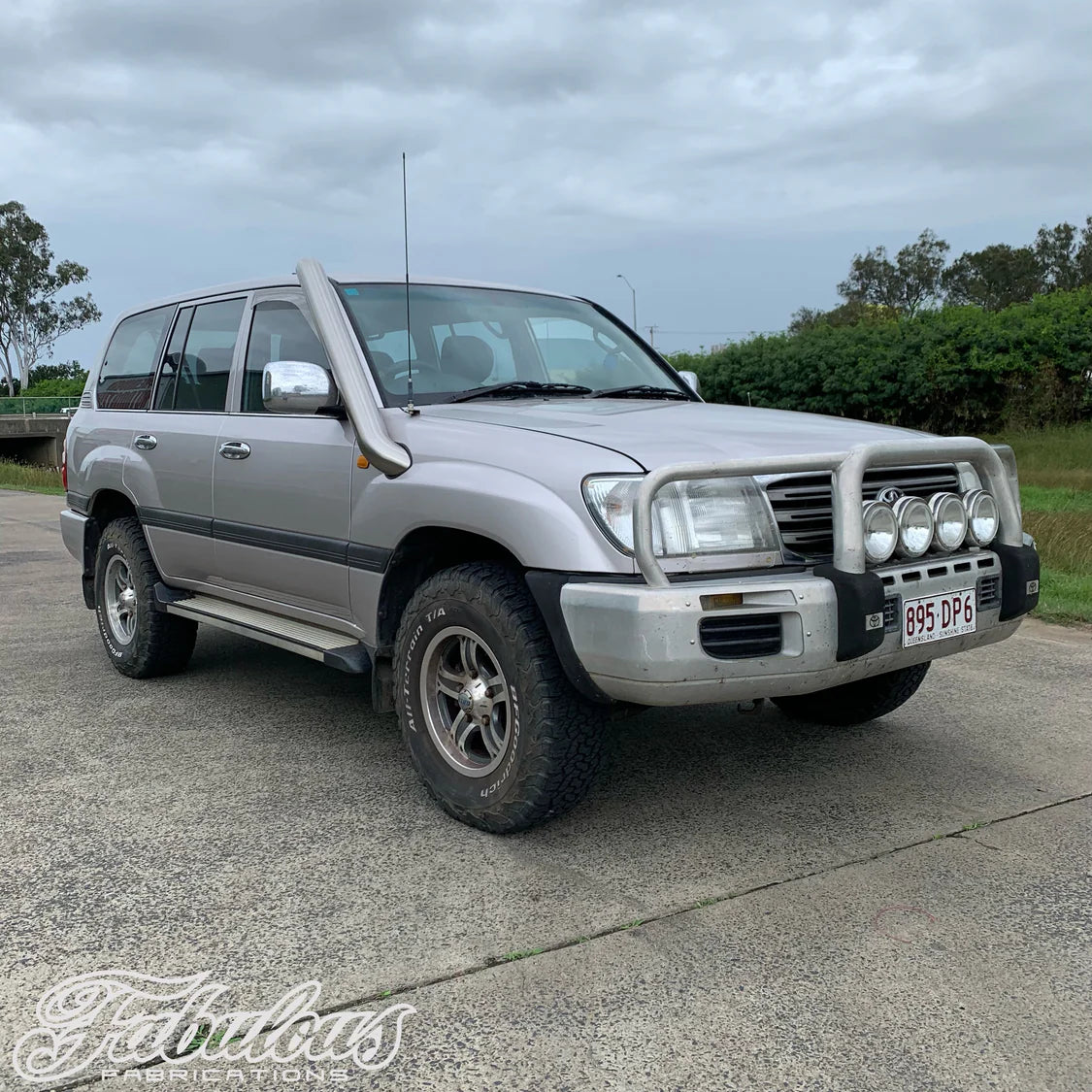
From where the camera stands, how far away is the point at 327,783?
3.98 metres

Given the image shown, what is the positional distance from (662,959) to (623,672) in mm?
Answer: 704

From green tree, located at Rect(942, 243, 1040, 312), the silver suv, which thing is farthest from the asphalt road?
green tree, located at Rect(942, 243, 1040, 312)

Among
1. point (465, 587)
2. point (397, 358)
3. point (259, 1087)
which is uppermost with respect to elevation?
point (397, 358)

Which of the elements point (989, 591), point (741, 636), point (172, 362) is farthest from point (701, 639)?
point (172, 362)

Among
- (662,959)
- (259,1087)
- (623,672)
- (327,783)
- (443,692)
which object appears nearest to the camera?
(259,1087)

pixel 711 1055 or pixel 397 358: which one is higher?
pixel 397 358

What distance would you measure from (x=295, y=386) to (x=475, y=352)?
0.74 metres

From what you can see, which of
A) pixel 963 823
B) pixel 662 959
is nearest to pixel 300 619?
pixel 662 959

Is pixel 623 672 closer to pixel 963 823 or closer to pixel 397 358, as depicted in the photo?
pixel 963 823

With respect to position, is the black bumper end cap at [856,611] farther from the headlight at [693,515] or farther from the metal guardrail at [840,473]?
the headlight at [693,515]

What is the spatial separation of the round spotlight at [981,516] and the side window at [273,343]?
7.53 ft

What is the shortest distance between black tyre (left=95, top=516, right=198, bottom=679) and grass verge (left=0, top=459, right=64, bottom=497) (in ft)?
49.7

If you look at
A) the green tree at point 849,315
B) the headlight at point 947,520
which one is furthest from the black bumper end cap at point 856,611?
the green tree at point 849,315

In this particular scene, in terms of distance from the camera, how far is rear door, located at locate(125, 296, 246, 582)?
15.6ft
